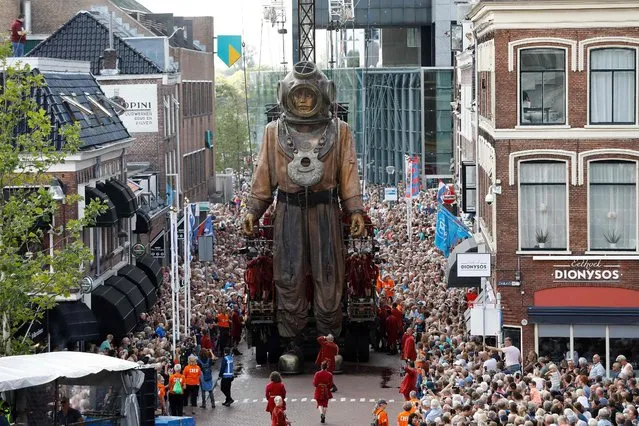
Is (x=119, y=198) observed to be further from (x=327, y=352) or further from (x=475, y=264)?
(x=327, y=352)

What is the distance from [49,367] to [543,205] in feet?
68.6

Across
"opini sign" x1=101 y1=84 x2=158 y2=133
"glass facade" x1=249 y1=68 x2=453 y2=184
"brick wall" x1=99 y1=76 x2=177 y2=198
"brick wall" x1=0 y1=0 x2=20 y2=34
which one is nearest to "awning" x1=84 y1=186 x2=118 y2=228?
"opini sign" x1=101 y1=84 x2=158 y2=133

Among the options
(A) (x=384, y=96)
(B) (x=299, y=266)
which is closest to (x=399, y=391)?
(B) (x=299, y=266)

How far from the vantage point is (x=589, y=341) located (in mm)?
→ 40906

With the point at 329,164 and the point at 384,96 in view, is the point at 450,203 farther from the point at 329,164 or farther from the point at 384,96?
the point at 384,96

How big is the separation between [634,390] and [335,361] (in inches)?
380

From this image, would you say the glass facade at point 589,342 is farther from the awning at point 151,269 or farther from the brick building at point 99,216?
the awning at point 151,269

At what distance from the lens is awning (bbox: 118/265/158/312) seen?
51.2 meters

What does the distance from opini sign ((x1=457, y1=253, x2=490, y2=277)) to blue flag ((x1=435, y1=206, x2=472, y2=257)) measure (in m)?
11.7

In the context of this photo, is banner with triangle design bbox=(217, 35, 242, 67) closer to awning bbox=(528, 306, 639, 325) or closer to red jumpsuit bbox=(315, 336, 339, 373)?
awning bbox=(528, 306, 639, 325)

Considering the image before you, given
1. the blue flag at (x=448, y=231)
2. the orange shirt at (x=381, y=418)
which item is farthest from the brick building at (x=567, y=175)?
the orange shirt at (x=381, y=418)

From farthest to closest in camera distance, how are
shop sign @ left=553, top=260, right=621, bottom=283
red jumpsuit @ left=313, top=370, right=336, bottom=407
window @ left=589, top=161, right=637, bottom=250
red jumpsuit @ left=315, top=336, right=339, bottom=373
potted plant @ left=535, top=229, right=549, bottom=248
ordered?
1. potted plant @ left=535, top=229, right=549, bottom=248
2. shop sign @ left=553, top=260, right=621, bottom=283
3. window @ left=589, top=161, right=637, bottom=250
4. red jumpsuit @ left=315, top=336, right=339, bottom=373
5. red jumpsuit @ left=313, top=370, right=336, bottom=407

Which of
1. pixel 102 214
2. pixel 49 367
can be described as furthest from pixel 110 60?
pixel 49 367

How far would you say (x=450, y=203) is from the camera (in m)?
68.2
